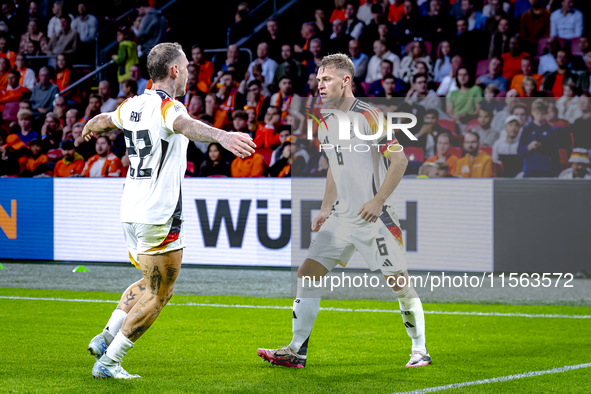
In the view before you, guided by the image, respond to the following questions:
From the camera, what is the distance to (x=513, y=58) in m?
12.3

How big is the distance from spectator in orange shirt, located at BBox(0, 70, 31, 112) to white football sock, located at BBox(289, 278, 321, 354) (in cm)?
1218

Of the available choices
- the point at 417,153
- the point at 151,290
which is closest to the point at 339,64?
the point at 151,290

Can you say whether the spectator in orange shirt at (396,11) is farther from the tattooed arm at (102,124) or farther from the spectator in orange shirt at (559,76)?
the tattooed arm at (102,124)

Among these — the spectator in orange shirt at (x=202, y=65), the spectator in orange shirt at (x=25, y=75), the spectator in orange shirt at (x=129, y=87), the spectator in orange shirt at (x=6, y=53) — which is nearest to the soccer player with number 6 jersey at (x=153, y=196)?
the spectator in orange shirt at (x=202, y=65)

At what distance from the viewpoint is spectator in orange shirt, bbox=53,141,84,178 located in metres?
12.8

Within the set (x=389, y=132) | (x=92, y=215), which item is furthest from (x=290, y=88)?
(x=389, y=132)

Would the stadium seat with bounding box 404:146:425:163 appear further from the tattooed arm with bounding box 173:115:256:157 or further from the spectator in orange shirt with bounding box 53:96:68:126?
the spectator in orange shirt with bounding box 53:96:68:126

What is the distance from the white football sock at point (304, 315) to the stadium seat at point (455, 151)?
526cm

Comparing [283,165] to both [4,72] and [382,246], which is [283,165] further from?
[4,72]

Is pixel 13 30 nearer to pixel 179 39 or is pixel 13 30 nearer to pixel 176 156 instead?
pixel 179 39

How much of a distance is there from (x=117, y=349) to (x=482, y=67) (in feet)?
31.0

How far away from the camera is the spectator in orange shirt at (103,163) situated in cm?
1205

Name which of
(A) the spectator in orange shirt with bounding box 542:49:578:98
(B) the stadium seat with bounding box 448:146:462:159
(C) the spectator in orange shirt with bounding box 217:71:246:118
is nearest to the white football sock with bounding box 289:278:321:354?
(B) the stadium seat with bounding box 448:146:462:159

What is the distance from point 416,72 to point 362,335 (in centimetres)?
665
